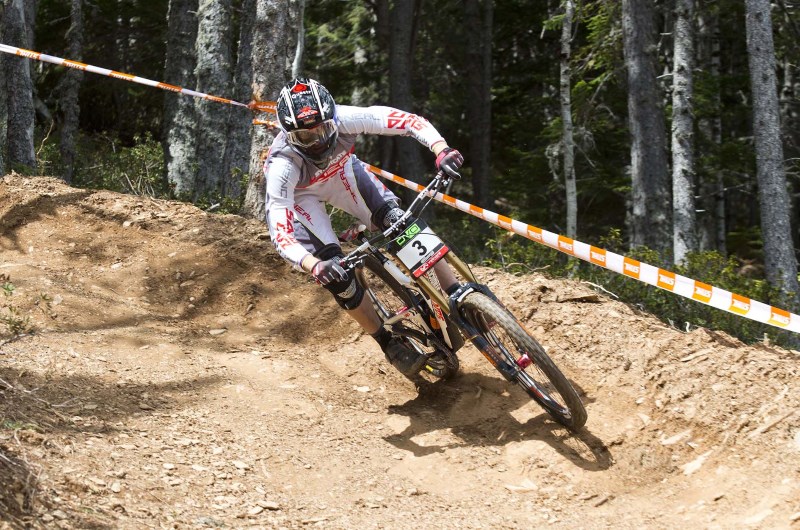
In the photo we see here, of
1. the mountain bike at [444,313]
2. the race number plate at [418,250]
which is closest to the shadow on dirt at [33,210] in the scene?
the mountain bike at [444,313]

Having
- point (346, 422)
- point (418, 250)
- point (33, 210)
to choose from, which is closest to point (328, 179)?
point (418, 250)

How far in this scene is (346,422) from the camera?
21.4 ft

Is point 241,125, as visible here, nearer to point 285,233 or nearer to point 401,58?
point 401,58

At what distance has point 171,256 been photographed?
924 centimetres

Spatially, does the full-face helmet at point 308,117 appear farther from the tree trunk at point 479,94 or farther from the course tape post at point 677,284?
the tree trunk at point 479,94

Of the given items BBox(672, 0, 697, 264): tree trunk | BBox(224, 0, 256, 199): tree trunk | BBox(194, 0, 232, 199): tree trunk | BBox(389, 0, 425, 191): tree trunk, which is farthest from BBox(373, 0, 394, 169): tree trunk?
BBox(672, 0, 697, 264): tree trunk

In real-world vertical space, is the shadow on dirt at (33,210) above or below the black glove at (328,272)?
below

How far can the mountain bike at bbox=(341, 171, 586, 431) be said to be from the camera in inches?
221

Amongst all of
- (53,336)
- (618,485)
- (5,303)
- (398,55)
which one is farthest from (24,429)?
(398,55)

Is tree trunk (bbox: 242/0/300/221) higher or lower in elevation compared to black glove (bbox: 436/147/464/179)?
higher

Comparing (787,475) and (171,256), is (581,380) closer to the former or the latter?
(787,475)

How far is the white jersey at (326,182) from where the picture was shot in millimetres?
6152

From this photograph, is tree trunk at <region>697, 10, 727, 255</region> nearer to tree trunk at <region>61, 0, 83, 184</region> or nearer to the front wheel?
tree trunk at <region>61, 0, 83, 184</region>

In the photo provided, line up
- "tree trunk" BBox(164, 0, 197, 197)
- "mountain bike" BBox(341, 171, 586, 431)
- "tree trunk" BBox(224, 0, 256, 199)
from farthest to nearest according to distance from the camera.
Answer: "tree trunk" BBox(164, 0, 197, 197) → "tree trunk" BBox(224, 0, 256, 199) → "mountain bike" BBox(341, 171, 586, 431)
